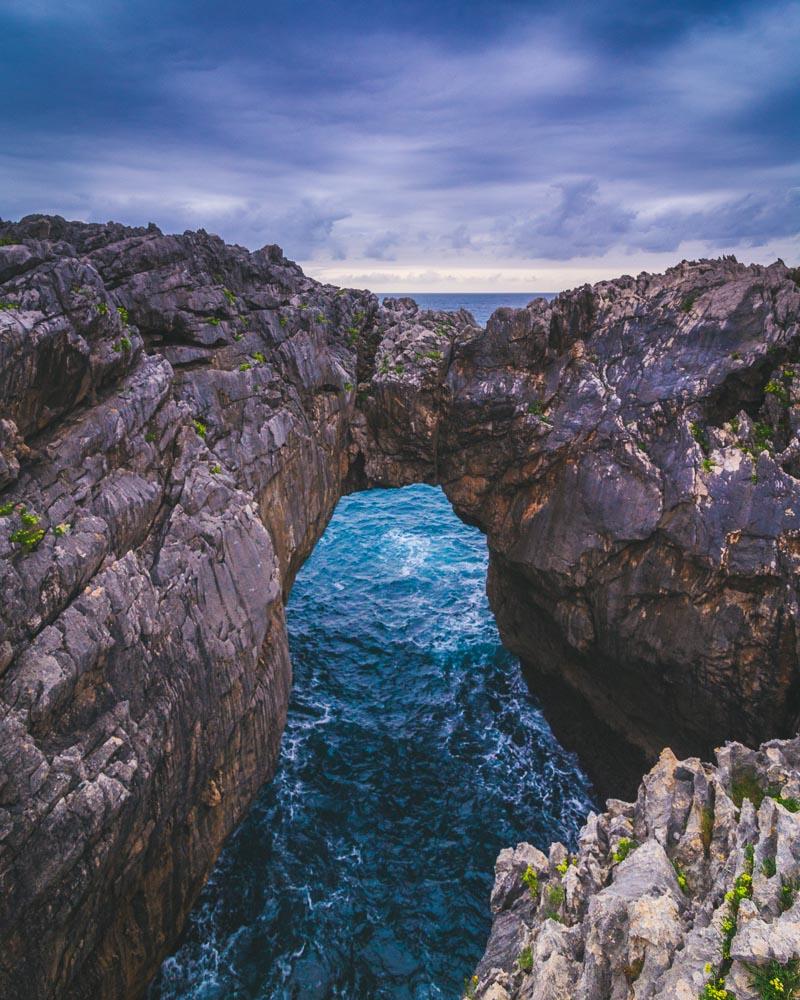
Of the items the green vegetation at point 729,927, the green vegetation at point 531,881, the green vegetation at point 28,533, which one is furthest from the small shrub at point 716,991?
the green vegetation at point 28,533

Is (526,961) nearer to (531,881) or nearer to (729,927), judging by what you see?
(531,881)

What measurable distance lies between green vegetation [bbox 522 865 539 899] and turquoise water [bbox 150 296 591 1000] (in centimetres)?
839

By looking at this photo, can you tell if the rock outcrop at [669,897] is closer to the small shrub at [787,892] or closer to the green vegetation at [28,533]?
the small shrub at [787,892]

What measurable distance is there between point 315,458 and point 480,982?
2566 cm

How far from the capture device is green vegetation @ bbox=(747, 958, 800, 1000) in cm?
929

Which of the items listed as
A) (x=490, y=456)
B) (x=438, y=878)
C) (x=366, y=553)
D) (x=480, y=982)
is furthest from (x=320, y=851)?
(x=366, y=553)

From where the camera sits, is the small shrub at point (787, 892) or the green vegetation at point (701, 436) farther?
the green vegetation at point (701, 436)

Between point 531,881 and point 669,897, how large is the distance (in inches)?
189

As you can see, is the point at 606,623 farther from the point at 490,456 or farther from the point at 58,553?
the point at 58,553

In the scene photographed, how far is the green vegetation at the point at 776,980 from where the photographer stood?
30.5 ft

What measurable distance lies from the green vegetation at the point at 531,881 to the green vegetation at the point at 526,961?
8.26 ft

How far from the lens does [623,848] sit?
50.1ft

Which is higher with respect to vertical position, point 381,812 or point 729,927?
Answer: point 729,927

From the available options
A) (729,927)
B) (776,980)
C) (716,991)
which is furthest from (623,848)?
(776,980)
